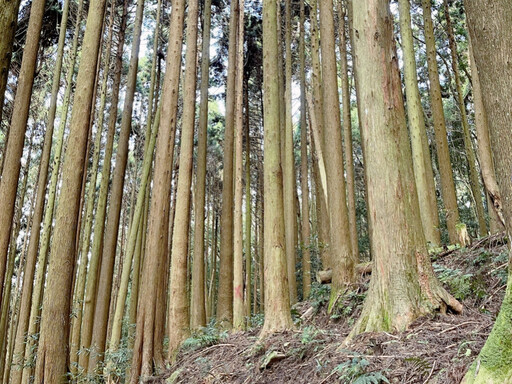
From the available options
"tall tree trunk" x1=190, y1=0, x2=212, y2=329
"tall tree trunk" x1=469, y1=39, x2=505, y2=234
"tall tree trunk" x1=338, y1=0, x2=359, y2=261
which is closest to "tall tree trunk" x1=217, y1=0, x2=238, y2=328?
"tall tree trunk" x1=190, y1=0, x2=212, y2=329

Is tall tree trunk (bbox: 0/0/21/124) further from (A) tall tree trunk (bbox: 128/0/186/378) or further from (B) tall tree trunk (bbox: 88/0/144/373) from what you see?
(B) tall tree trunk (bbox: 88/0/144/373)

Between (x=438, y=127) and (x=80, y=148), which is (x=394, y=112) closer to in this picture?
(x=80, y=148)

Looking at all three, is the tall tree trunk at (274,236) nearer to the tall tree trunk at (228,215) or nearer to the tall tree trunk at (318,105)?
the tall tree trunk at (228,215)

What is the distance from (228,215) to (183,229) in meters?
2.75

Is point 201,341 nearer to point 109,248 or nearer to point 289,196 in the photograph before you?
point 109,248

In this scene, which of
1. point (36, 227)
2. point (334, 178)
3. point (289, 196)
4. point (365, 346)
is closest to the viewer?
point (365, 346)

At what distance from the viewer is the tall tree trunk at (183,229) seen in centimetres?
695

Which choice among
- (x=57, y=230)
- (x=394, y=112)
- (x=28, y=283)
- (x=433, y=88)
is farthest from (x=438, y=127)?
(x=28, y=283)

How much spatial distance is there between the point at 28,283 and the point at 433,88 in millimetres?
10824

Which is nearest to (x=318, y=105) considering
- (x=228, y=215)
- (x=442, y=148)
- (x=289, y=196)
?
(x=289, y=196)

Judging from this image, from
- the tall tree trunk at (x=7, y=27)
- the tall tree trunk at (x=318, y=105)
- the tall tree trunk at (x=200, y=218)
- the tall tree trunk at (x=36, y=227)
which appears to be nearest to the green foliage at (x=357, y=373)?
the tall tree trunk at (x=7, y=27)

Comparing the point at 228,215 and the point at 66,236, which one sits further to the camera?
the point at 228,215

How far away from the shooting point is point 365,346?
3668 millimetres

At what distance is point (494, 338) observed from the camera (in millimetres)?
2324
